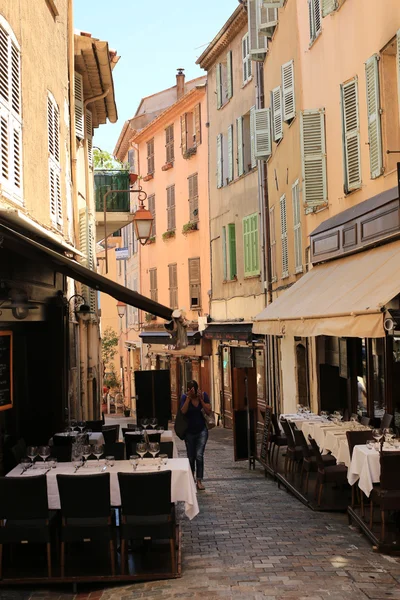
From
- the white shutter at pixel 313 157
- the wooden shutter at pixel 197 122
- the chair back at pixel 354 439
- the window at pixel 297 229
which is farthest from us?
the wooden shutter at pixel 197 122

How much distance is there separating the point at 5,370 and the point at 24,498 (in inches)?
151

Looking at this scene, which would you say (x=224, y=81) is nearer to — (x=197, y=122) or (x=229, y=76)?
(x=229, y=76)

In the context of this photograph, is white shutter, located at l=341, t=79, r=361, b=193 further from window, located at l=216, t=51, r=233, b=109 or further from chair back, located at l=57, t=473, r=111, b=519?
window, located at l=216, t=51, r=233, b=109

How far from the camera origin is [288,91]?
19062 millimetres

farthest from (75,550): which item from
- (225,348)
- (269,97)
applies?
(225,348)

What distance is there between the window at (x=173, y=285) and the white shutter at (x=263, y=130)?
42.8 feet

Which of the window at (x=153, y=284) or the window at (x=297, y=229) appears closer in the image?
the window at (x=297, y=229)

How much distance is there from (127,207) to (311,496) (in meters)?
14.9

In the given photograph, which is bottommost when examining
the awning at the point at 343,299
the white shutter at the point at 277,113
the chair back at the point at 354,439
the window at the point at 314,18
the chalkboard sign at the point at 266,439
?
the chalkboard sign at the point at 266,439

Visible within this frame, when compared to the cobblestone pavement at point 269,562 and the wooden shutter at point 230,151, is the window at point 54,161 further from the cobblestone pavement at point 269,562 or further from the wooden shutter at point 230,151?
the wooden shutter at point 230,151

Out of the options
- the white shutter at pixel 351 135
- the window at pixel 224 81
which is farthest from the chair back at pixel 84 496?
the window at pixel 224 81

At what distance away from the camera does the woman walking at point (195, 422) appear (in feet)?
43.9

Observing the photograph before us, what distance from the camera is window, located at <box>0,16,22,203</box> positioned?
400 inches

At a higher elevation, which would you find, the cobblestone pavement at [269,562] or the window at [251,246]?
the window at [251,246]
